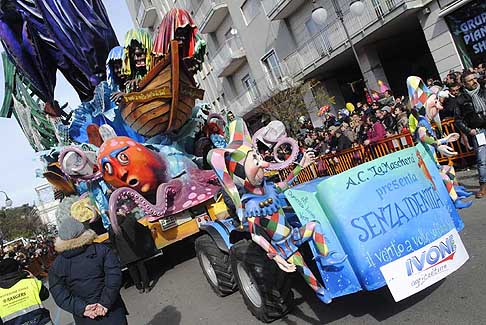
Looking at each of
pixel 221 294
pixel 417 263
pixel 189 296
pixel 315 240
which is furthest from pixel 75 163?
pixel 417 263

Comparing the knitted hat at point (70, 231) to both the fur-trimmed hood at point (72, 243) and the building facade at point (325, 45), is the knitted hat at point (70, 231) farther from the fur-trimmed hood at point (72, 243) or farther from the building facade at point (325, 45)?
the building facade at point (325, 45)

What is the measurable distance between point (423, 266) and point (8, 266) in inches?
149

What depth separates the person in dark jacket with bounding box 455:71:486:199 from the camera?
6.26 metres

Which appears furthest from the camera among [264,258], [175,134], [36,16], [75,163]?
[36,16]

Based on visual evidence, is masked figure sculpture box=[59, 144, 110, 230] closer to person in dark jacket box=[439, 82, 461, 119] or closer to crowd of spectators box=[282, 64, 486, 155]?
crowd of spectators box=[282, 64, 486, 155]

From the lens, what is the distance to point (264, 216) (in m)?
3.58

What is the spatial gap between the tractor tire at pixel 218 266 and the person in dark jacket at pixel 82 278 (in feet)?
6.25

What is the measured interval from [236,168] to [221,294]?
2522 millimetres

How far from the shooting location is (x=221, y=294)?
561 centimetres

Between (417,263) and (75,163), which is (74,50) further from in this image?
(417,263)

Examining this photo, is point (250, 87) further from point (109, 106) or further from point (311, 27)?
point (109, 106)

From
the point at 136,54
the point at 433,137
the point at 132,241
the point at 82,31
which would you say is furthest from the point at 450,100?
the point at 82,31

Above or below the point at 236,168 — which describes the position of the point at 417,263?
below

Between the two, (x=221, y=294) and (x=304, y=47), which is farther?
(x=304, y=47)
